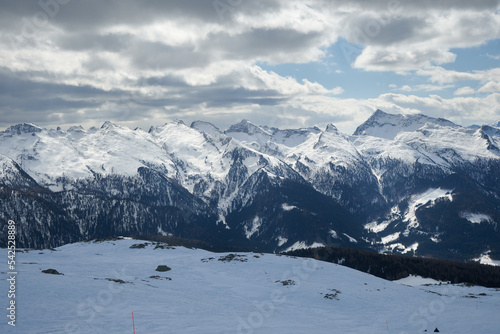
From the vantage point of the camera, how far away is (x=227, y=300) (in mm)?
64562

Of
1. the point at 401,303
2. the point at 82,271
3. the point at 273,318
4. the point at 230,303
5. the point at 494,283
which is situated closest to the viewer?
the point at 273,318

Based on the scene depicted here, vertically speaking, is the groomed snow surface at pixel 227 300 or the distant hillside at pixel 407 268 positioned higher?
the groomed snow surface at pixel 227 300

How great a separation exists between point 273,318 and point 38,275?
38518 millimetres

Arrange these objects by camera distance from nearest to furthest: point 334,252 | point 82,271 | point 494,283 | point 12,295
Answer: point 12,295
point 82,271
point 494,283
point 334,252

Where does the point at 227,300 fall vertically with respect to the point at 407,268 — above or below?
above

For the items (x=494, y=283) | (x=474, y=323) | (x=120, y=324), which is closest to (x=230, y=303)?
(x=120, y=324)

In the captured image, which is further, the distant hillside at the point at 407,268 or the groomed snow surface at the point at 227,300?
the distant hillside at the point at 407,268

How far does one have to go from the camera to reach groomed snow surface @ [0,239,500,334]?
48.1 meters

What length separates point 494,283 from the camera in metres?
150

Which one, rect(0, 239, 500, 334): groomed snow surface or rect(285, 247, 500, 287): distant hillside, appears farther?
rect(285, 247, 500, 287): distant hillside

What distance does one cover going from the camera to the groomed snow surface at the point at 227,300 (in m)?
48.1

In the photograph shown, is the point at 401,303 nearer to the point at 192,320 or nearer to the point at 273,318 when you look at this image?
the point at 273,318

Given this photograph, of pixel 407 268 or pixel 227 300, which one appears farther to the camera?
pixel 407 268

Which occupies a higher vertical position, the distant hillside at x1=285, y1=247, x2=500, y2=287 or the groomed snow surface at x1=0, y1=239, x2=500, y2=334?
the groomed snow surface at x1=0, y1=239, x2=500, y2=334
